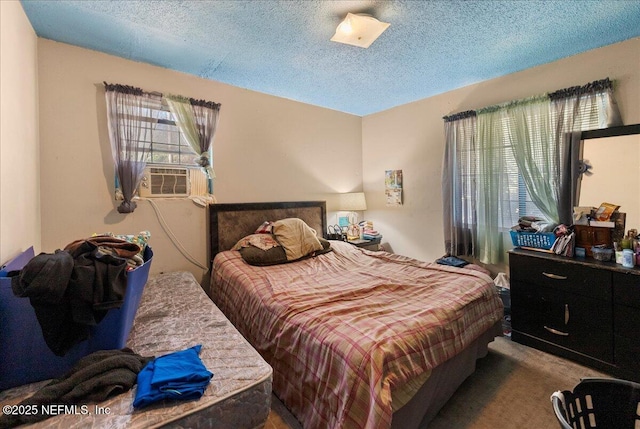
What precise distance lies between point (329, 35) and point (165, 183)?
204 cm

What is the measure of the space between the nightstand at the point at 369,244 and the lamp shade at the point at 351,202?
53 centimetres

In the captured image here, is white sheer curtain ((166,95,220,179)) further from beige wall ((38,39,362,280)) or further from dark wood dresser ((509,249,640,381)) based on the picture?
dark wood dresser ((509,249,640,381))

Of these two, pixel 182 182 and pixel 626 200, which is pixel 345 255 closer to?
pixel 182 182

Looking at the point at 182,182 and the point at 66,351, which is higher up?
the point at 182,182

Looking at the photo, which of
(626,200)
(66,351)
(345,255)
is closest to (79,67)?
(66,351)

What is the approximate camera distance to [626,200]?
2213 mm

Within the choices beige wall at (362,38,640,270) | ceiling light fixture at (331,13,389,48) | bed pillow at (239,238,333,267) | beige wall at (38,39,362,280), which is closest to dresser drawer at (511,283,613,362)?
beige wall at (362,38,640,270)

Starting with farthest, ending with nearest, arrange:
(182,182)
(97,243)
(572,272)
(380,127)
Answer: (380,127) < (182,182) < (572,272) < (97,243)

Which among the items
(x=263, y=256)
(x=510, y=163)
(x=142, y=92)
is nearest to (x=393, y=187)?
(x=510, y=163)

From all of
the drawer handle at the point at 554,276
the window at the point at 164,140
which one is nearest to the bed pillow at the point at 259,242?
the window at the point at 164,140

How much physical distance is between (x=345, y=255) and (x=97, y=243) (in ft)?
7.04

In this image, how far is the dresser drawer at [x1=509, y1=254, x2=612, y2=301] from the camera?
201 centimetres

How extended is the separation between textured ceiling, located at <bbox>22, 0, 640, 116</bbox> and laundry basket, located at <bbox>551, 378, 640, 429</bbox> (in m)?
2.14

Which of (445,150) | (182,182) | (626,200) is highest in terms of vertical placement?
(445,150)
